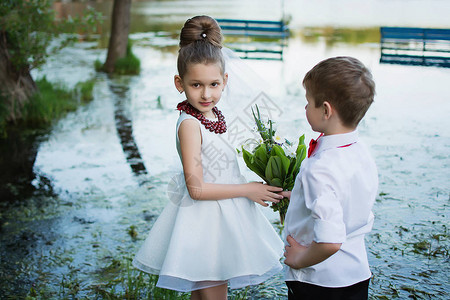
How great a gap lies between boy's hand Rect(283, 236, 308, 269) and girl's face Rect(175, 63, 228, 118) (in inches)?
26.8

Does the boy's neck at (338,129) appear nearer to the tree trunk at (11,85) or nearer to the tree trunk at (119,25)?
the tree trunk at (11,85)

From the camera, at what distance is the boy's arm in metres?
1.76

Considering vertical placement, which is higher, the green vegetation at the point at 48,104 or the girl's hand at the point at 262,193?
the girl's hand at the point at 262,193

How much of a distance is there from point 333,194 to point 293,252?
301 mm

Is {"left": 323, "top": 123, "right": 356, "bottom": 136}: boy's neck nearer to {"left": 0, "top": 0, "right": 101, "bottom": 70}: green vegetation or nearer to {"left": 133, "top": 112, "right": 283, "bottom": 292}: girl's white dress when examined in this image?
{"left": 133, "top": 112, "right": 283, "bottom": 292}: girl's white dress

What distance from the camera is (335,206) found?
175 centimetres

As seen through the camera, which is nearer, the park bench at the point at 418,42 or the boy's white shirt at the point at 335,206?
the boy's white shirt at the point at 335,206

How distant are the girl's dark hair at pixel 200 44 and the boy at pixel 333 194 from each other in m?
0.52

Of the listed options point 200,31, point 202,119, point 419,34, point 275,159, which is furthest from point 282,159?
point 419,34

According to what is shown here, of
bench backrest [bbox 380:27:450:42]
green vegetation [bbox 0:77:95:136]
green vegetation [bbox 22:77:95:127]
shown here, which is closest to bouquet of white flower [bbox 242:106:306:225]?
green vegetation [bbox 0:77:95:136]

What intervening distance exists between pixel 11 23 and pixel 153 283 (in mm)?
4532

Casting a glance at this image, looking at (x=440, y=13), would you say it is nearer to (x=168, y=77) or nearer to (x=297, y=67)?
(x=297, y=67)

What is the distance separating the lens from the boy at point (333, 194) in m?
1.76

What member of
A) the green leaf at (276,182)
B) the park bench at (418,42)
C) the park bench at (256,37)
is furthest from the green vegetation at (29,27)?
the park bench at (418,42)
